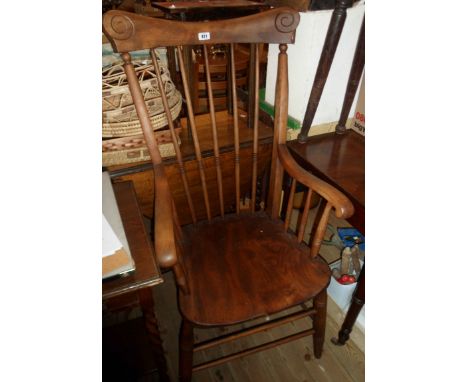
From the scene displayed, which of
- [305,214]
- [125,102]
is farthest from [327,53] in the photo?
[125,102]

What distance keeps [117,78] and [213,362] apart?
3.17ft

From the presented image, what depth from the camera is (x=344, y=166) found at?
106cm

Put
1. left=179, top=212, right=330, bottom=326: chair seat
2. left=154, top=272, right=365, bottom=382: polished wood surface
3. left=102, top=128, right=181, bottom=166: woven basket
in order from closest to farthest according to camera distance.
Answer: left=179, top=212, right=330, bottom=326: chair seat
left=102, top=128, right=181, bottom=166: woven basket
left=154, top=272, right=365, bottom=382: polished wood surface

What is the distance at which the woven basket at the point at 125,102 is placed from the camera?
3.31 ft

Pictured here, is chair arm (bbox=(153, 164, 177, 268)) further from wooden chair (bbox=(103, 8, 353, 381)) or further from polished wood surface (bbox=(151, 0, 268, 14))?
polished wood surface (bbox=(151, 0, 268, 14))

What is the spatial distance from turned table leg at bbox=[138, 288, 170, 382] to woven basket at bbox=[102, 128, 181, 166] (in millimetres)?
507

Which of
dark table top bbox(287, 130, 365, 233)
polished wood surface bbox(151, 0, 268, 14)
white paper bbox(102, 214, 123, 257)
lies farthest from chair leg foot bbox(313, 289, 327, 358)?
polished wood surface bbox(151, 0, 268, 14)

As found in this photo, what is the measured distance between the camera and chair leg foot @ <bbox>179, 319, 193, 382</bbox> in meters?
0.86

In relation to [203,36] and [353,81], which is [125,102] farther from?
[353,81]

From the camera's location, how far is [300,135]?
3.90 feet

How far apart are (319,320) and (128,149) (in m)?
0.87
